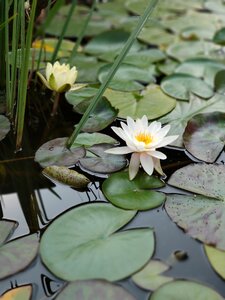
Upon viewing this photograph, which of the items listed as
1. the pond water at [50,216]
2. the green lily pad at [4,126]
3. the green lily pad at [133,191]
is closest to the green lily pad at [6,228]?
the pond water at [50,216]

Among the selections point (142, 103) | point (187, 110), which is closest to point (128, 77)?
point (142, 103)

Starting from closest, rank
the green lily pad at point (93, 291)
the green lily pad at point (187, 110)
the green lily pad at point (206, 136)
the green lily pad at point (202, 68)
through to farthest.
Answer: the green lily pad at point (93, 291)
the green lily pad at point (206, 136)
the green lily pad at point (187, 110)
the green lily pad at point (202, 68)

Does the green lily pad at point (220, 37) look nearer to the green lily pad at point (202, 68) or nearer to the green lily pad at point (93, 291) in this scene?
the green lily pad at point (202, 68)

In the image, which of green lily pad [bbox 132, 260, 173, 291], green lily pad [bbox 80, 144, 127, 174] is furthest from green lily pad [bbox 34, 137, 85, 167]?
green lily pad [bbox 132, 260, 173, 291]

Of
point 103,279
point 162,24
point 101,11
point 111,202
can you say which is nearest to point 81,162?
point 111,202

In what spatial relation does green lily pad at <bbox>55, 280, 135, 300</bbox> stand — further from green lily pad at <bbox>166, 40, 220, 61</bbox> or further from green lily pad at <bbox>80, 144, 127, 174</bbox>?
green lily pad at <bbox>166, 40, 220, 61</bbox>

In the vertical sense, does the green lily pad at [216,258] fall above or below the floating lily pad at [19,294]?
above

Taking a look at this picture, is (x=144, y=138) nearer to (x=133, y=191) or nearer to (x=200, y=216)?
(x=133, y=191)
